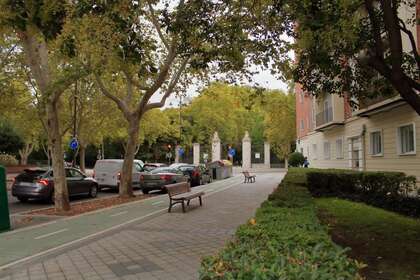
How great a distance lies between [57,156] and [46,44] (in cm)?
334

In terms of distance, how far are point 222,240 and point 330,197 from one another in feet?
30.3

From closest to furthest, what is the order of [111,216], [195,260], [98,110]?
[195,260] → [111,216] → [98,110]

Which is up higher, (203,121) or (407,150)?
(203,121)

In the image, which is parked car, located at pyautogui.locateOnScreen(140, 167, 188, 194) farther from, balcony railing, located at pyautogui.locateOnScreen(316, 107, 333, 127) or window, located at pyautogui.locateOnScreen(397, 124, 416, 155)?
balcony railing, located at pyautogui.locateOnScreen(316, 107, 333, 127)

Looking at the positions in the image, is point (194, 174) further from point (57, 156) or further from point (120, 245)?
point (120, 245)

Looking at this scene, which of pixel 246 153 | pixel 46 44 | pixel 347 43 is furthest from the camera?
pixel 246 153

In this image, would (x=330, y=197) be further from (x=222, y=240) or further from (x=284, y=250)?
(x=284, y=250)

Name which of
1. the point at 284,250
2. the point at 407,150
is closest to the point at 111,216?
the point at 284,250

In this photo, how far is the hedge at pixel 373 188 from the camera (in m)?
13.6

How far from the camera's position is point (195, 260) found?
7.50 meters

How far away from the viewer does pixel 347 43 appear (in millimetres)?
8773

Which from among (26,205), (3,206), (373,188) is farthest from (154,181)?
(3,206)

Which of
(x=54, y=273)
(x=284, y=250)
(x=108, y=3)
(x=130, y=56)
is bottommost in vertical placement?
(x=54, y=273)

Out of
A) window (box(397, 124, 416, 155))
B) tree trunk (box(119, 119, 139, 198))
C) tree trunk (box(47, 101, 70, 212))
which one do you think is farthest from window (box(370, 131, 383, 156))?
tree trunk (box(47, 101, 70, 212))
